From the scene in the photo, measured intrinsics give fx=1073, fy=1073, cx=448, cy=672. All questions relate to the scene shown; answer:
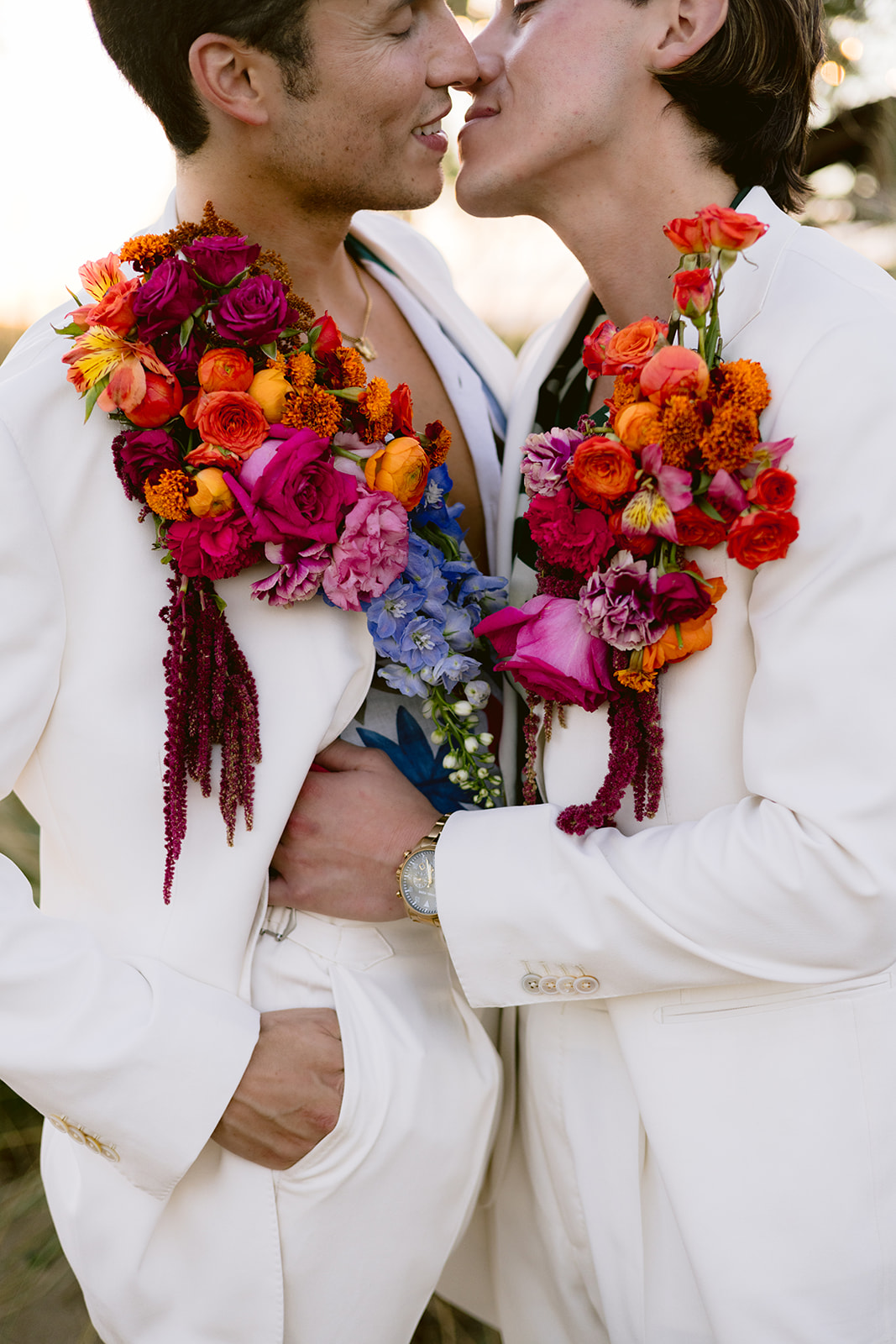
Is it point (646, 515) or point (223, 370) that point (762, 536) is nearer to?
point (646, 515)

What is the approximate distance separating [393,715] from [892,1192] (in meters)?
1.16

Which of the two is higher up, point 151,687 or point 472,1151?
point 151,687

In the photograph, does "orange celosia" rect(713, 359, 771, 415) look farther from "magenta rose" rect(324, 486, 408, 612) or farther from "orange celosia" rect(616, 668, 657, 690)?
"magenta rose" rect(324, 486, 408, 612)

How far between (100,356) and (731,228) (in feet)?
3.19

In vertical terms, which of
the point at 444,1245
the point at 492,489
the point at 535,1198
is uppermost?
the point at 492,489

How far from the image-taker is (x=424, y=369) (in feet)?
8.34

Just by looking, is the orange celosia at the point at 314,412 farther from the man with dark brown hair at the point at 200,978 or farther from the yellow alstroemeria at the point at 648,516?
the yellow alstroemeria at the point at 648,516

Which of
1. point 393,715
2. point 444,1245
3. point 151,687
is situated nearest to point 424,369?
point 393,715

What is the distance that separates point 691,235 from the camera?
158 centimetres

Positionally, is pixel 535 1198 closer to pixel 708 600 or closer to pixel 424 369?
pixel 708 600

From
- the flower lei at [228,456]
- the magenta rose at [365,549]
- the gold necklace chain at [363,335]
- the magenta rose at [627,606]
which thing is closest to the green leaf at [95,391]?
the flower lei at [228,456]

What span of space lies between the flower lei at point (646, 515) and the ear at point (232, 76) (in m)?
0.84

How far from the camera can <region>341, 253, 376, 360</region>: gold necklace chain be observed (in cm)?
233

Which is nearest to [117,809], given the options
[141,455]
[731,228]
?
[141,455]
